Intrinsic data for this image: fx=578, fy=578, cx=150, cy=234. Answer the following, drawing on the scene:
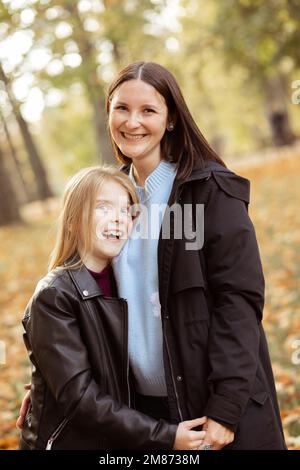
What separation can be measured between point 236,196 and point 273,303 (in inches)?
153

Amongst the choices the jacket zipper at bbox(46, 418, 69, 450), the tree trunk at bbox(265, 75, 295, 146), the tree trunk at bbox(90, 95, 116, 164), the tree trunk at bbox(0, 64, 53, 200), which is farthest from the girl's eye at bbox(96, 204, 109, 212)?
the tree trunk at bbox(265, 75, 295, 146)

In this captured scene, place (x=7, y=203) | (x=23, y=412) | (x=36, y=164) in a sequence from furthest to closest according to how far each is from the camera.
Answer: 1. (x=36, y=164)
2. (x=7, y=203)
3. (x=23, y=412)

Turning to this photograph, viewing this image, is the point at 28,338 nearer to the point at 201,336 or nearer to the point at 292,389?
the point at 201,336

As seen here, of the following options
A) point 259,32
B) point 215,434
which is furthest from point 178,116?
point 259,32

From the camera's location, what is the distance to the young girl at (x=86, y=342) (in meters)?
2.20

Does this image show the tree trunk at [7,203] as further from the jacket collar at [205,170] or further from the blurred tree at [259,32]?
the jacket collar at [205,170]

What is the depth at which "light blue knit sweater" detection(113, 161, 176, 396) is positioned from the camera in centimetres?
245

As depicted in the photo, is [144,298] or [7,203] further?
[7,203]

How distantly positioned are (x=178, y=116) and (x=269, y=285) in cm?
434

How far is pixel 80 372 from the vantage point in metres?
2.21

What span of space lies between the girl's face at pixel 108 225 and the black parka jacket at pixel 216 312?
21 cm

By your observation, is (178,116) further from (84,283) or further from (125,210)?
(84,283)

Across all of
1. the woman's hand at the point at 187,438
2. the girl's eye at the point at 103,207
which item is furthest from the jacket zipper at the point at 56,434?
the girl's eye at the point at 103,207

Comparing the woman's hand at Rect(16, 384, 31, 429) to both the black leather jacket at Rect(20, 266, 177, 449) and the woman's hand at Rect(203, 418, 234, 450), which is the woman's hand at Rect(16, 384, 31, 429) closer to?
the black leather jacket at Rect(20, 266, 177, 449)
